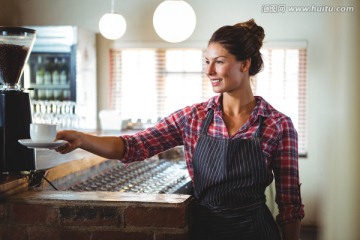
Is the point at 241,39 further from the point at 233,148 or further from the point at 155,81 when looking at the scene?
the point at 155,81

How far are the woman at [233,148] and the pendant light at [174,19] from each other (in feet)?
8.00

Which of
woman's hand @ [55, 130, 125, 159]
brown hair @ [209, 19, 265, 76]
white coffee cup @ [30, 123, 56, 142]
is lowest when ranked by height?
woman's hand @ [55, 130, 125, 159]

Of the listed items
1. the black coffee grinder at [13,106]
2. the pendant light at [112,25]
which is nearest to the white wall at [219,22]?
the pendant light at [112,25]

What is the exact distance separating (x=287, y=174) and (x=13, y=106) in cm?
100

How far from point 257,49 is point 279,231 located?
67cm

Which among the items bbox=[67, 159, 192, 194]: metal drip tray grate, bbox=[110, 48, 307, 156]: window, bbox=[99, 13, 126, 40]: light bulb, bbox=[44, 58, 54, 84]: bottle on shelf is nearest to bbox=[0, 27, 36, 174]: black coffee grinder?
bbox=[67, 159, 192, 194]: metal drip tray grate

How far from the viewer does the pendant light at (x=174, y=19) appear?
13.5 ft

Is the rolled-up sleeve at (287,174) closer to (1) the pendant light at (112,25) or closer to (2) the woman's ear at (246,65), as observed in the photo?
(2) the woman's ear at (246,65)

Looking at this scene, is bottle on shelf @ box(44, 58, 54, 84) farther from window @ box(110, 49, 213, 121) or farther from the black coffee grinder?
the black coffee grinder

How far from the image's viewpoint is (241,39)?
168cm

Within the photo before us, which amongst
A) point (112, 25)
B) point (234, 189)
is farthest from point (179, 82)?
point (234, 189)

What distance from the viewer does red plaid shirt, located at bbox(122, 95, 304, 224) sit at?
168 centimetres

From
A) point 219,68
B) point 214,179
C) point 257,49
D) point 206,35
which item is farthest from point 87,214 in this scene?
point 206,35

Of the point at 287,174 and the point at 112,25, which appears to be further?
the point at 112,25
